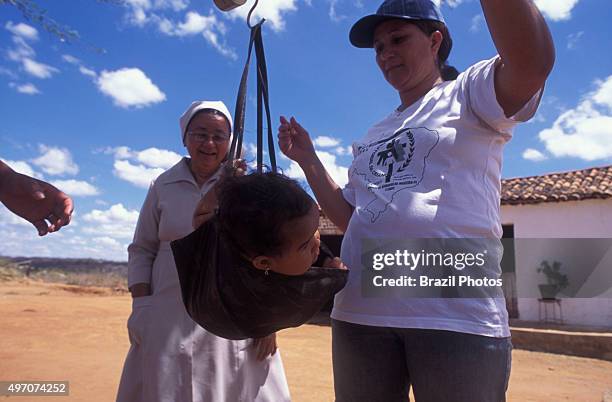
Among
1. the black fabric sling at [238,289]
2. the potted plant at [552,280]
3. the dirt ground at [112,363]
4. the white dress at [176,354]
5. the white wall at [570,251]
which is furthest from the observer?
the potted plant at [552,280]

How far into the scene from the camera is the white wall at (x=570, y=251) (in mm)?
9688

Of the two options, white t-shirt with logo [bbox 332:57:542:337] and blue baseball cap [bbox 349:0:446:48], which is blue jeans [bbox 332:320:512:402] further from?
blue baseball cap [bbox 349:0:446:48]

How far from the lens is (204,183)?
232 centimetres

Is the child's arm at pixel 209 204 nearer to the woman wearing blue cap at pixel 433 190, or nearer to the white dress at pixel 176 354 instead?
the woman wearing blue cap at pixel 433 190

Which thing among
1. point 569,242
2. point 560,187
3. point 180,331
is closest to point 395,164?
point 180,331

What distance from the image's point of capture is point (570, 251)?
10.4 meters

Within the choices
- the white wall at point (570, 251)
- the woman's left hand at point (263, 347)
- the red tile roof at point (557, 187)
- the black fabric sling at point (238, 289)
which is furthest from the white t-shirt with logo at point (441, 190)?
the white wall at point (570, 251)

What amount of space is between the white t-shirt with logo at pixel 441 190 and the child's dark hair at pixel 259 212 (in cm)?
27

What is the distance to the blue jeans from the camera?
1.26 metres

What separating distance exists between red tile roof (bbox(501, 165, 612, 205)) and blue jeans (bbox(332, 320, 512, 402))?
9.92 metres

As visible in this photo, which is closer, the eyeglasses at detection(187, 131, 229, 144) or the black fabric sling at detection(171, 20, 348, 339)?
the black fabric sling at detection(171, 20, 348, 339)

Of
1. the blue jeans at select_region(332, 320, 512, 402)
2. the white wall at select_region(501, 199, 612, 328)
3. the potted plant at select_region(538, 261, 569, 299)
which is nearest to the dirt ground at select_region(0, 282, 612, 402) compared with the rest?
the white wall at select_region(501, 199, 612, 328)

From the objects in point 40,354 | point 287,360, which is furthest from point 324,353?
point 40,354

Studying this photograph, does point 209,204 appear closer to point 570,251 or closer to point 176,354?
point 176,354
